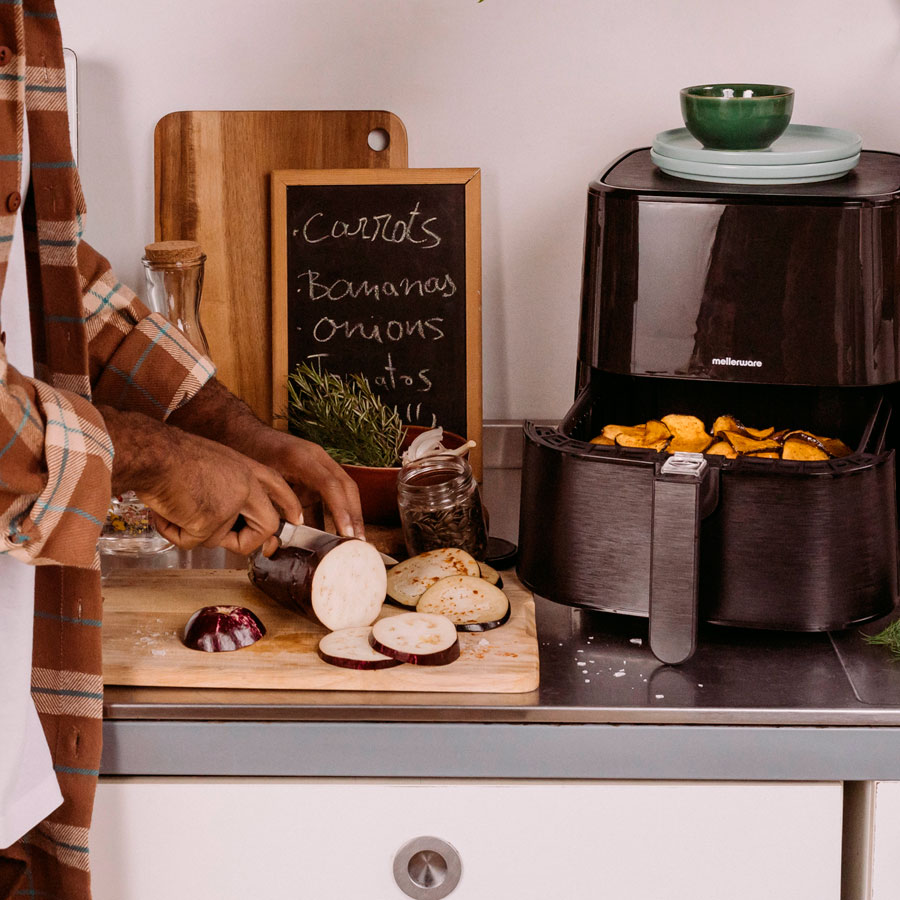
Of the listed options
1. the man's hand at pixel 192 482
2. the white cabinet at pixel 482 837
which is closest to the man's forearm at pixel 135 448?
the man's hand at pixel 192 482

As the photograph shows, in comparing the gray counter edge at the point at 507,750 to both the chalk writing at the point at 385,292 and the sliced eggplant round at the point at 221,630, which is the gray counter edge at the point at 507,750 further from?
the chalk writing at the point at 385,292

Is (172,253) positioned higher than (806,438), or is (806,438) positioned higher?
(172,253)

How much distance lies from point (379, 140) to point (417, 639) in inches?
29.2

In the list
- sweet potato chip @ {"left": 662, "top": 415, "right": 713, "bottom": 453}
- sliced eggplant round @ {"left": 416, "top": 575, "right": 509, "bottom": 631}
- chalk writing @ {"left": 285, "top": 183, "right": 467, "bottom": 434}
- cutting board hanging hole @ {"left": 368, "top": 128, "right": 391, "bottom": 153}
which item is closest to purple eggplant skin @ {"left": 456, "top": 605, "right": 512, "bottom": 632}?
sliced eggplant round @ {"left": 416, "top": 575, "right": 509, "bottom": 631}

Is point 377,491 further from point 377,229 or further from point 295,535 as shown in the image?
point 377,229

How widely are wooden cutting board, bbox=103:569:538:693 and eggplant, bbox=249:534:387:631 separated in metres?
0.02

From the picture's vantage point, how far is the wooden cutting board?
3.19ft

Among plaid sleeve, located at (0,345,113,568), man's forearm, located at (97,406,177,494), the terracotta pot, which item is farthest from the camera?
the terracotta pot

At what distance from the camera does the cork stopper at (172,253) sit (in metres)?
1.34

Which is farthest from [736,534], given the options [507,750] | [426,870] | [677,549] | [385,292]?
[385,292]

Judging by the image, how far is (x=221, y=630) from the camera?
1.03m

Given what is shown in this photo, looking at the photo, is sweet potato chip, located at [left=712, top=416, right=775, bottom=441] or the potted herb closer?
sweet potato chip, located at [left=712, top=416, right=775, bottom=441]

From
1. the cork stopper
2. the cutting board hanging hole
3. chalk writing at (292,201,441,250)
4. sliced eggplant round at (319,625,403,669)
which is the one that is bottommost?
sliced eggplant round at (319,625,403,669)

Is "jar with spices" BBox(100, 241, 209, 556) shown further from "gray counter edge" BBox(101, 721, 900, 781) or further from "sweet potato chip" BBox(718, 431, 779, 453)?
"sweet potato chip" BBox(718, 431, 779, 453)
